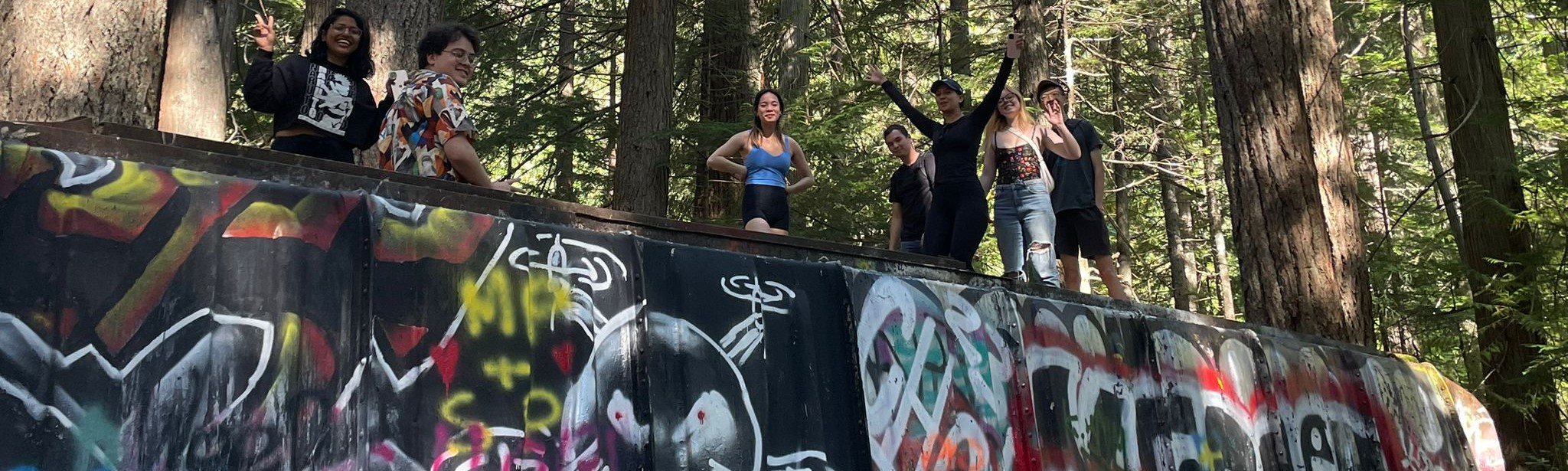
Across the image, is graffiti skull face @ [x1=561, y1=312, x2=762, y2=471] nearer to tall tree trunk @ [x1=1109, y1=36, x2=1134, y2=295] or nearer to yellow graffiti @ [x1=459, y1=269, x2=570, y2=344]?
yellow graffiti @ [x1=459, y1=269, x2=570, y2=344]

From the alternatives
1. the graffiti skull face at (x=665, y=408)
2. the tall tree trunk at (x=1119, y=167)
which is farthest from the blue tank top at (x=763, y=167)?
the tall tree trunk at (x=1119, y=167)

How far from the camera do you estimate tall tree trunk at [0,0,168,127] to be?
443 cm

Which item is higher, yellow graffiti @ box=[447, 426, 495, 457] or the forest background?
the forest background

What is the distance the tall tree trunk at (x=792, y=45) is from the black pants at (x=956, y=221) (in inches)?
267

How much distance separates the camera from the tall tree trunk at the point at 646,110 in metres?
11.1

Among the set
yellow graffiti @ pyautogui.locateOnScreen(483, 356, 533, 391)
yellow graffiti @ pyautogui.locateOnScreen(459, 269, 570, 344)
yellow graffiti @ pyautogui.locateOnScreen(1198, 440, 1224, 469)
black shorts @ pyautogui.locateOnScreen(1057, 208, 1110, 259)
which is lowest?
yellow graffiti @ pyautogui.locateOnScreen(1198, 440, 1224, 469)

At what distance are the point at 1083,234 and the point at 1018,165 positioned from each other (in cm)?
69

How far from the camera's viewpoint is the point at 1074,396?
5672mm

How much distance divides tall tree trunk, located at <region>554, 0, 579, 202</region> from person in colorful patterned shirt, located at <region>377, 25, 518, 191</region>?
810 centimetres

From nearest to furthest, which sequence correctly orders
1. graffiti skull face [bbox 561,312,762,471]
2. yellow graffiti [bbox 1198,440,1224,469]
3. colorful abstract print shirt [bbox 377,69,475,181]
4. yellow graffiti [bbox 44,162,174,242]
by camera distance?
yellow graffiti [bbox 44,162,174,242]
graffiti skull face [bbox 561,312,762,471]
colorful abstract print shirt [bbox 377,69,475,181]
yellow graffiti [bbox 1198,440,1224,469]

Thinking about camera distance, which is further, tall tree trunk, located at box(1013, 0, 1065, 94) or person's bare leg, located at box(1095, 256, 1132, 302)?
tall tree trunk, located at box(1013, 0, 1065, 94)

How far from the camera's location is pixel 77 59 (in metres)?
4.50

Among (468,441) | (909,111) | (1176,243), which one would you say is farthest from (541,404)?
(1176,243)

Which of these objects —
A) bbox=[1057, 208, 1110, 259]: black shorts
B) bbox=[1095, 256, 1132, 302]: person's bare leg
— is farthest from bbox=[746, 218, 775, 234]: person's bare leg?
bbox=[1095, 256, 1132, 302]: person's bare leg
